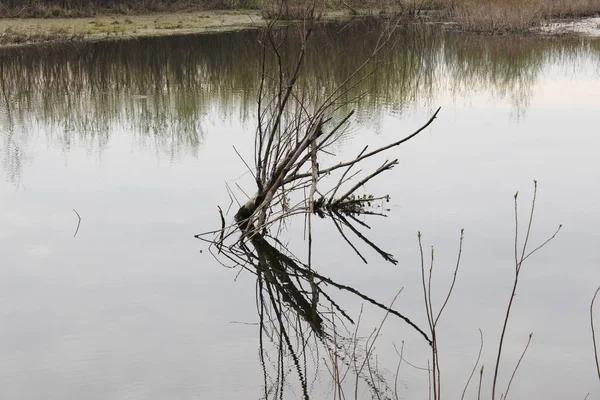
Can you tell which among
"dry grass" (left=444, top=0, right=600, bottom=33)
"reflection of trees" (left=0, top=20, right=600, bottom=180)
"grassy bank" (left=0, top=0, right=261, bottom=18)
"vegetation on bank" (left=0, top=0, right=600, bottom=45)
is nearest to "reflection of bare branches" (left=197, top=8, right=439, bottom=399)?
"reflection of trees" (left=0, top=20, right=600, bottom=180)

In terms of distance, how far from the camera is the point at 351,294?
5535mm

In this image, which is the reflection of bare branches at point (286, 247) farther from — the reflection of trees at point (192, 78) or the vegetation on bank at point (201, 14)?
the vegetation on bank at point (201, 14)

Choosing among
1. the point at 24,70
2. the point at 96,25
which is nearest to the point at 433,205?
the point at 24,70

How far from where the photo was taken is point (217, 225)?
6.91 m

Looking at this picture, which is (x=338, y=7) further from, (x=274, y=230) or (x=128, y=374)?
(x=128, y=374)

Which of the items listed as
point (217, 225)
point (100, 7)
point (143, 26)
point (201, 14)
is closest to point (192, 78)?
point (217, 225)

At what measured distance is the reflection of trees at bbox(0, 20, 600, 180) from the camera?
35.9ft

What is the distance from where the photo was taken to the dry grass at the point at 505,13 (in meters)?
18.5

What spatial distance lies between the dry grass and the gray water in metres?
4.33

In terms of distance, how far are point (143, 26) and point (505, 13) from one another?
317 inches

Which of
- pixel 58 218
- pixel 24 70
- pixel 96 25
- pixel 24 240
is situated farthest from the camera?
pixel 96 25

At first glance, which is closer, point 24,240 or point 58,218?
point 24,240

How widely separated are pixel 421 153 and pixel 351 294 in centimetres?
374

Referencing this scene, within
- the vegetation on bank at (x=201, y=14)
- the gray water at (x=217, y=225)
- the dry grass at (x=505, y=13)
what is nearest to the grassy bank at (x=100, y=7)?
the vegetation on bank at (x=201, y=14)
